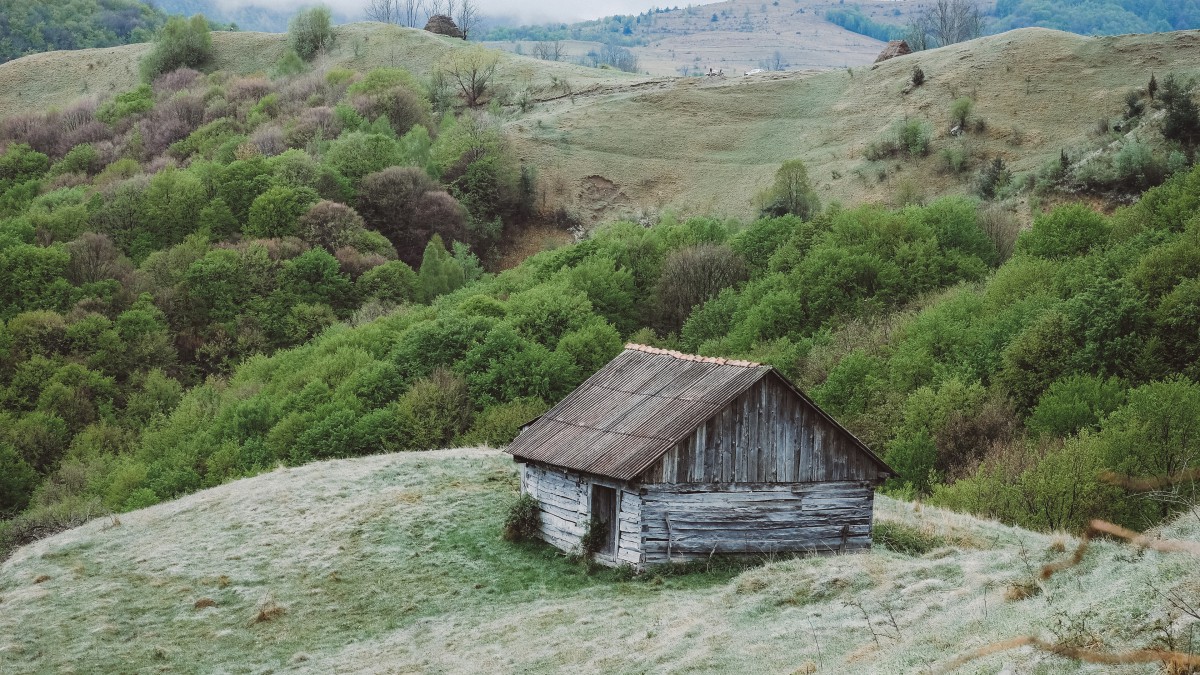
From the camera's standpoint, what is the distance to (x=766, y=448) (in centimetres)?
2519

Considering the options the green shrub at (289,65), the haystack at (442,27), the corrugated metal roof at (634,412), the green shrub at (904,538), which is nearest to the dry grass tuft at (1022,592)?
the green shrub at (904,538)

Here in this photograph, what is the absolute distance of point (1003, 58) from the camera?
272 ft

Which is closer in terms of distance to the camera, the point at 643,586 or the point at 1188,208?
the point at 643,586

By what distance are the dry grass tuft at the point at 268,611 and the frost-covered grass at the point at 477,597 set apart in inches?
1.6

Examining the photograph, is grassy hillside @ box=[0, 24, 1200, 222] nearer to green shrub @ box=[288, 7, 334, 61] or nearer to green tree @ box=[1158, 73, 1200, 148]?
green tree @ box=[1158, 73, 1200, 148]

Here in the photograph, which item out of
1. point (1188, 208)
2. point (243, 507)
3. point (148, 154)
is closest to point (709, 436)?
point (243, 507)

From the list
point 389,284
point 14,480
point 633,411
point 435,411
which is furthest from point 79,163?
point 633,411

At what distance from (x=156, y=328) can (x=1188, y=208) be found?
56.5 meters

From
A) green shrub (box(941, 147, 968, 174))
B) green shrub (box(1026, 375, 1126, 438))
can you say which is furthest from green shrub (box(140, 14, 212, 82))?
green shrub (box(1026, 375, 1126, 438))

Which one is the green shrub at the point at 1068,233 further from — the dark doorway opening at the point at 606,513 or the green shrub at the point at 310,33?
the green shrub at the point at 310,33

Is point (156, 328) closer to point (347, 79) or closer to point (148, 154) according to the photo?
point (148, 154)

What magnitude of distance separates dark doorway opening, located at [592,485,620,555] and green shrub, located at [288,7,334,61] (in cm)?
10287

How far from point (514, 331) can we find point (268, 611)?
33.9m

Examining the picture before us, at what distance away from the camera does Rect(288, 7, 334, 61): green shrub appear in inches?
4683
